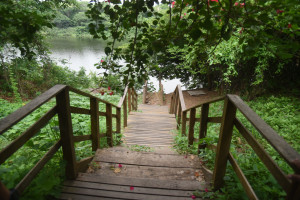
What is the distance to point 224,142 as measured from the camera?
1.61 meters

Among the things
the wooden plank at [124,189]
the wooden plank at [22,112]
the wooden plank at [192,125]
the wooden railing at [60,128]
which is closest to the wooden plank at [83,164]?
the wooden railing at [60,128]

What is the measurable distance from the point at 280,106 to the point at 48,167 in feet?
17.7

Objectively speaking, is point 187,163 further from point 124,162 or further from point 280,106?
point 280,106

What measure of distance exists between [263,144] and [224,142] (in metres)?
2.47

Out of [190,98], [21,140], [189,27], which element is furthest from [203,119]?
[190,98]

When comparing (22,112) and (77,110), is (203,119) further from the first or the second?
(22,112)

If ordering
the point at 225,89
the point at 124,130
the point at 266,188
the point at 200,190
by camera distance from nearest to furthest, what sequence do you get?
the point at 266,188 → the point at 200,190 → the point at 124,130 → the point at 225,89

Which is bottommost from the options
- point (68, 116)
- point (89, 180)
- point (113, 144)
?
point (113, 144)

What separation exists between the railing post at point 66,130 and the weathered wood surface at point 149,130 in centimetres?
199

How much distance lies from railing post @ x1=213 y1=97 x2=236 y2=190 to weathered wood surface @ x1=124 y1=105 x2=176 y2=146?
199 cm

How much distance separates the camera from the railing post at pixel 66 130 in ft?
5.14

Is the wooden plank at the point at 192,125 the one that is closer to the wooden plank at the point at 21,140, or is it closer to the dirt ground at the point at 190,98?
the wooden plank at the point at 21,140

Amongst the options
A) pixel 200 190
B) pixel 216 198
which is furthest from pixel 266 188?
pixel 200 190

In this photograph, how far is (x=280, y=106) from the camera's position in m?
4.87
